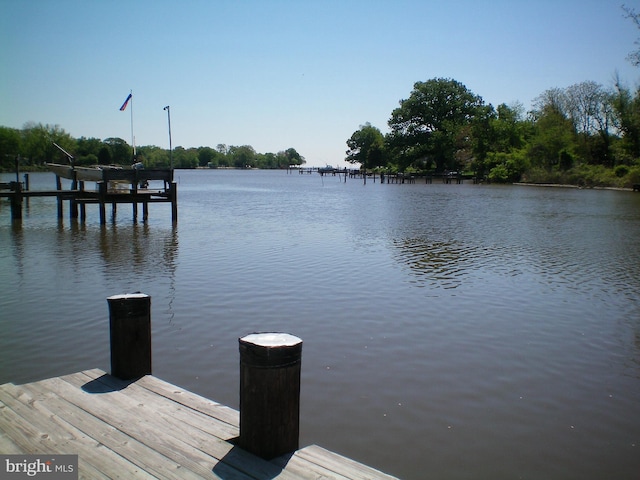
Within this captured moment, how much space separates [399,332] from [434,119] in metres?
106

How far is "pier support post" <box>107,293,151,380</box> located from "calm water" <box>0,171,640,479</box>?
1.31 metres

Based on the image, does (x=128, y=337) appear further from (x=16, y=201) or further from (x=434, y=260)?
(x=16, y=201)

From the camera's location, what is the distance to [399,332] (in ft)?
30.5

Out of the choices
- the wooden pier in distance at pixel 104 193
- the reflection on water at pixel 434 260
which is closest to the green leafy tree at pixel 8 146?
the wooden pier in distance at pixel 104 193

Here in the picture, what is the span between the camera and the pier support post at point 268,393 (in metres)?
4.10

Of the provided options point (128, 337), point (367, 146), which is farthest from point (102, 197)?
point (367, 146)

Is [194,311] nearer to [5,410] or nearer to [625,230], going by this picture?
[5,410]

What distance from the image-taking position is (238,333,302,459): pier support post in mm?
4098

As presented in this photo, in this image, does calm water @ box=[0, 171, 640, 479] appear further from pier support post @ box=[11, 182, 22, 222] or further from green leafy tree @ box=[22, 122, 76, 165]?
green leafy tree @ box=[22, 122, 76, 165]

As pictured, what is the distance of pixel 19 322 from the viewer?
375 inches

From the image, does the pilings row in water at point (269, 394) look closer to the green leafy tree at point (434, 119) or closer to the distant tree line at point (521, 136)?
the distant tree line at point (521, 136)

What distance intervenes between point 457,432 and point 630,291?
8.97 m

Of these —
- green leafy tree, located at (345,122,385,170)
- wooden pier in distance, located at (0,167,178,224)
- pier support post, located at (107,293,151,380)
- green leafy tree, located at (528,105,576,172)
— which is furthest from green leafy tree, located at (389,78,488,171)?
pier support post, located at (107,293,151,380)

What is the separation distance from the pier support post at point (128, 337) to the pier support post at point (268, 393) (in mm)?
2009
